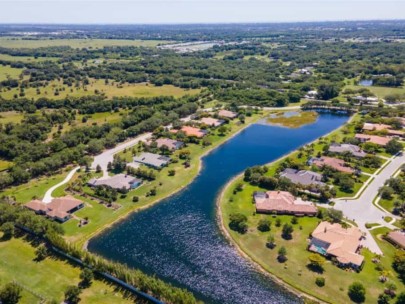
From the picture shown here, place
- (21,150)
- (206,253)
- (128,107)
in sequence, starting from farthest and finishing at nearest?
(128,107) → (21,150) → (206,253)

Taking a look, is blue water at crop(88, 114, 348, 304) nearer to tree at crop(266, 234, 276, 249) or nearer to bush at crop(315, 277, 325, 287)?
bush at crop(315, 277, 325, 287)

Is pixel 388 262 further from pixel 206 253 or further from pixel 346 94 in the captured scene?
pixel 346 94

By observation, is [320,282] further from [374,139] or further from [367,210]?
[374,139]

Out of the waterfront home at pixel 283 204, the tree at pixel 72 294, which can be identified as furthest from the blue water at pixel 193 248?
the tree at pixel 72 294

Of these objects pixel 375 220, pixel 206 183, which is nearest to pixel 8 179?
pixel 206 183

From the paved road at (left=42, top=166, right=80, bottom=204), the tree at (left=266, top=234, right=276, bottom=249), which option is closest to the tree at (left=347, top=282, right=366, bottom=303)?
the tree at (left=266, top=234, right=276, bottom=249)

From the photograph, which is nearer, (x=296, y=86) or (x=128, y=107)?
(x=128, y=107)

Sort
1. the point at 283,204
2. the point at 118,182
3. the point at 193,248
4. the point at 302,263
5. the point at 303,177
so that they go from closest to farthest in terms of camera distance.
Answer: the point at 302,263 < the point at 193,248 < the point at 283,204 < the point at 118,182 < the point at 303,177

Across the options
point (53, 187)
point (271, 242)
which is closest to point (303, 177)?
point (271, 242)
